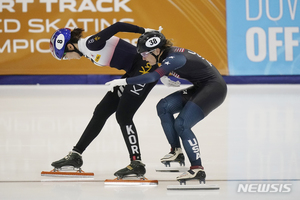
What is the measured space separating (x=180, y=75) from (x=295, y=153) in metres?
1.61

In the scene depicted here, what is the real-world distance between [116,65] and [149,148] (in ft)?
4.33

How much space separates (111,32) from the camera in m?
4.02

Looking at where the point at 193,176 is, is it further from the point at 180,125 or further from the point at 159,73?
the point at 159,73

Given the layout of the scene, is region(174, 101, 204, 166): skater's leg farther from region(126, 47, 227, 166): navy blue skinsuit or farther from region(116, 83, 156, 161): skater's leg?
region(116, 83, 156, 161): skater's leg

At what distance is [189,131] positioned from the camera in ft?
12.6

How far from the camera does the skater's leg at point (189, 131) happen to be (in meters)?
3.81

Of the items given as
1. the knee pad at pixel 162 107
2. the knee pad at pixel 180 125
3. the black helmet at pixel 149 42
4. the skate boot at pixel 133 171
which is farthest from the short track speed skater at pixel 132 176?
the black helmet at pixel 149 42

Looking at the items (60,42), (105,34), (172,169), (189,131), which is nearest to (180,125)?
(189,131)

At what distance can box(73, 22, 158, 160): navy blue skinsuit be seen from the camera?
159 inches

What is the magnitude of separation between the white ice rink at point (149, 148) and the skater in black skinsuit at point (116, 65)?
235 millimetres

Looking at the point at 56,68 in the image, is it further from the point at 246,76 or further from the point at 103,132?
the point at 103,132

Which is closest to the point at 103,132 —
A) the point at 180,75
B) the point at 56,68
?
the point at 180,75

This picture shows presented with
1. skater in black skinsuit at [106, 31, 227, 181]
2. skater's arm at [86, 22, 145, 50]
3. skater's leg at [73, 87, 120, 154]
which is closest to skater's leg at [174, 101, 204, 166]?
skater in black skinsuit at [106, 31, 227, 181]

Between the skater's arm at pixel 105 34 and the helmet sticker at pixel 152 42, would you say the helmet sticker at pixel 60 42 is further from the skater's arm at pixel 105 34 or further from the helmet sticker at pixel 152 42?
the helmet sticker at pixel 152 42
